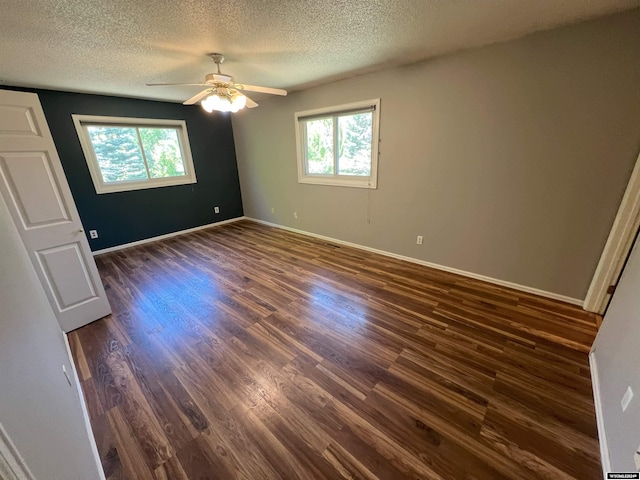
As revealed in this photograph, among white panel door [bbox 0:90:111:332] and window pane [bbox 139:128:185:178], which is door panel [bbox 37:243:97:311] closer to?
white panel door [bbox 0:90:111:332]

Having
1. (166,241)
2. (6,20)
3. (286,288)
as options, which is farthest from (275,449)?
(166,241)

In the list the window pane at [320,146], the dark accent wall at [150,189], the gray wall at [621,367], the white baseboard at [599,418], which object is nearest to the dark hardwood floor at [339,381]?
the white baseboard at [599,418]

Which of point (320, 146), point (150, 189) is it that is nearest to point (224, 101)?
point (320, 146)

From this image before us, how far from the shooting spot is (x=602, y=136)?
2.01 metres

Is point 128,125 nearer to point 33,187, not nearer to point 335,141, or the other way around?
point 33,187

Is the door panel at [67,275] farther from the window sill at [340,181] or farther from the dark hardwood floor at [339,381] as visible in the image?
the window sill at [340,181]

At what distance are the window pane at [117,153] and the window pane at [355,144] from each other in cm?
346

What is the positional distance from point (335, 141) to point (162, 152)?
319 cm

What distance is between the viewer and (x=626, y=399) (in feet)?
3.82

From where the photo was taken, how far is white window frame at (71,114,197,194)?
365cm

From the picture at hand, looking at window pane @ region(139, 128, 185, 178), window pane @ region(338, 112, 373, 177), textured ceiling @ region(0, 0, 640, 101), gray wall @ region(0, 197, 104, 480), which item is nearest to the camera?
gray wall @ region(0, 197, 104, 480)

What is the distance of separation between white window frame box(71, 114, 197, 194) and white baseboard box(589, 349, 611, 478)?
580cm

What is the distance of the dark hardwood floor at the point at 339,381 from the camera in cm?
125

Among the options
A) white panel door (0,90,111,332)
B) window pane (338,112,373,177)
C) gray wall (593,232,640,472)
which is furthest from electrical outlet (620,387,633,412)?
white panel door (0,90,111,332)
